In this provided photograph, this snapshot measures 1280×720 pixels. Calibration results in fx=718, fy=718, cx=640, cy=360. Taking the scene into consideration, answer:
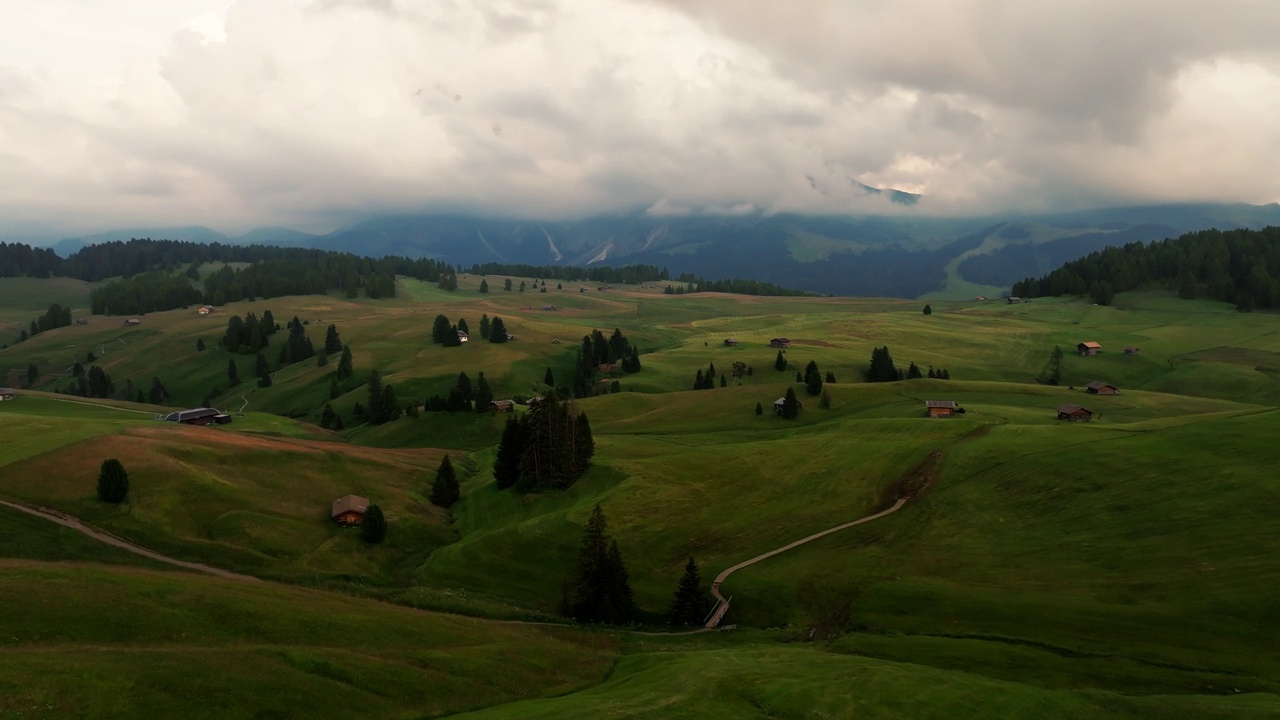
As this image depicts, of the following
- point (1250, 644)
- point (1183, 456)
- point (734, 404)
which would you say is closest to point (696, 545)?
point (1250, 644)

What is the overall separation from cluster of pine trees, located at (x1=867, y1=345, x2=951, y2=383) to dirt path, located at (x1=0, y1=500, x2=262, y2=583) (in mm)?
130916

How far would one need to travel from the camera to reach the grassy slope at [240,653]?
101 ft

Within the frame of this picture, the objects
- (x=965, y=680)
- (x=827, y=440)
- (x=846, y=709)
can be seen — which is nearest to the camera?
(x=846, y=709)

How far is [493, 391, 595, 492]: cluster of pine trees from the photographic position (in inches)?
3578

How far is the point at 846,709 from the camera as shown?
116 ft

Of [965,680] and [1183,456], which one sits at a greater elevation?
[1183,456]

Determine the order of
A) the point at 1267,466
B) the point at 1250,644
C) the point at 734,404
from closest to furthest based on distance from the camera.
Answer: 1. the point at 1250,644
2. the point at 1267,466
3. the point at 734,404

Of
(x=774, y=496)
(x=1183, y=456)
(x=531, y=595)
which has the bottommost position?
(x=531, y=595)

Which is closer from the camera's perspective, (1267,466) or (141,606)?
(141,606)

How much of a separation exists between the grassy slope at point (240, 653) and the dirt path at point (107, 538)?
9010mm

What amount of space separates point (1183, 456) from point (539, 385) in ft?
445

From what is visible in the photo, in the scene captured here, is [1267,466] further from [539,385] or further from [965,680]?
[539,385]

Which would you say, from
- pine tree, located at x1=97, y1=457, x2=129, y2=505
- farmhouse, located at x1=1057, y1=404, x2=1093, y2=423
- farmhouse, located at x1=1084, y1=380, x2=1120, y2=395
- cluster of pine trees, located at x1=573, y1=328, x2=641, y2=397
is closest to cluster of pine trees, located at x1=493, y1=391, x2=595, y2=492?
pine tree, located at x1=97, y1=457, x2=129, y2=505

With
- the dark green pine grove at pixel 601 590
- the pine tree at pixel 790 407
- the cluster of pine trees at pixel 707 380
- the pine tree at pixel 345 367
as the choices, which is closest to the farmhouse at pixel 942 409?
the pine tree at pixel 790 407
